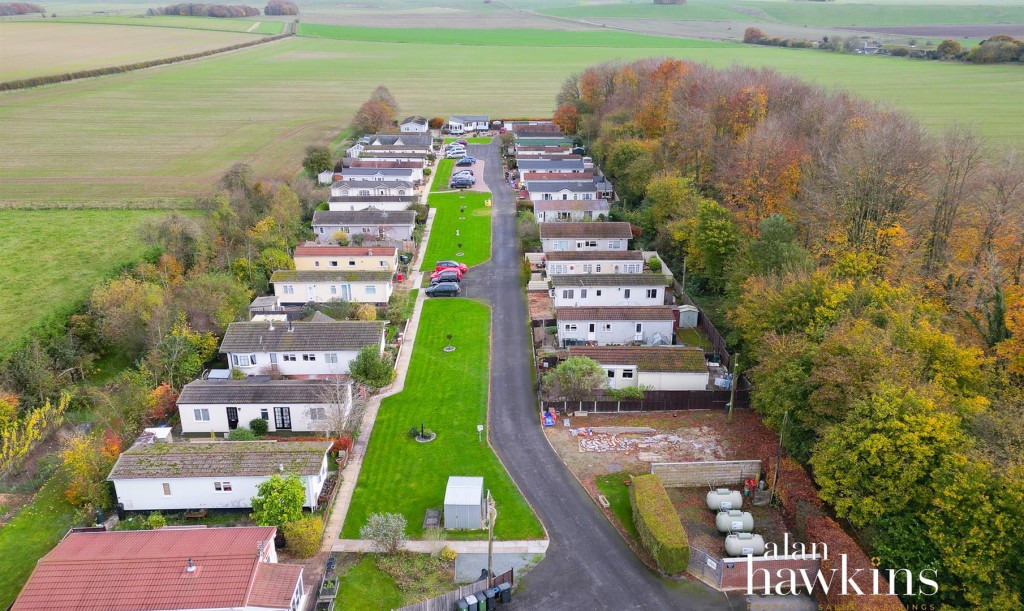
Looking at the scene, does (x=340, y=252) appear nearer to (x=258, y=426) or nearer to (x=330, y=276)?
(x=330, y=276)

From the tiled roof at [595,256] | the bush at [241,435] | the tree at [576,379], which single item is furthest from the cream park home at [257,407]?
the tiled roof at [595,256]

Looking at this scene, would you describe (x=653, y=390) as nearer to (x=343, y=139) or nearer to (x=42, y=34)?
(x=343, y=139)

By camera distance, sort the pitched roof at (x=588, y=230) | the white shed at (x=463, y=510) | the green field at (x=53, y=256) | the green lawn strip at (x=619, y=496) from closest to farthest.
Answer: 1. the white shed at (x=463, y=510)
2. the green lawn strip at (x=619, y=496)
3. the green field at (x=53, y=256)
4. the pitched roof at (x=588, y=230)

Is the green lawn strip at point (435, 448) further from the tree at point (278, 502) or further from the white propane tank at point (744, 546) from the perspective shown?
the white propane tank at point (744, 546)

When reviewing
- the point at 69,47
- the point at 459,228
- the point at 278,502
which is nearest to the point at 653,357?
the point at 278,502

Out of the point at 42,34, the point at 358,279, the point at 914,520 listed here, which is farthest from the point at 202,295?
the point at 42,34

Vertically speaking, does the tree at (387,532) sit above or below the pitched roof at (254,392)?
below
